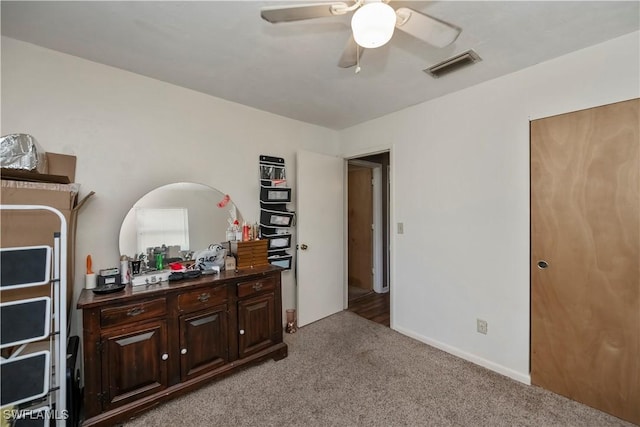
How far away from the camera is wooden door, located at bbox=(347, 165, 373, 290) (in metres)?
4.54

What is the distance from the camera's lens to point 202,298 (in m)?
2.05

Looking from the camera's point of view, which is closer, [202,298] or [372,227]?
[202,298]

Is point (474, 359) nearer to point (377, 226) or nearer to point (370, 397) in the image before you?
Result: point (370, 397)

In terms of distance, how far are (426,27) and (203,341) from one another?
2446mm

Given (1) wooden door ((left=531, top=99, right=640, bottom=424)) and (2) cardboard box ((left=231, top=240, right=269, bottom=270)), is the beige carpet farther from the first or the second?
(2) cardboard box ((left=231, top=240, right=269, bottom=270))

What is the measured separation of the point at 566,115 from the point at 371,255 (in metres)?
3.08

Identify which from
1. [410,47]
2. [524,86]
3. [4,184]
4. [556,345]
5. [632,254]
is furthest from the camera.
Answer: [524,86]

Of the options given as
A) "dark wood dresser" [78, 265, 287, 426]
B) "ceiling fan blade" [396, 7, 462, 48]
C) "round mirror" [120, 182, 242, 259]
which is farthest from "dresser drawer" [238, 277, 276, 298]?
"ceiling fan blade" [396, 7, 462, 48]

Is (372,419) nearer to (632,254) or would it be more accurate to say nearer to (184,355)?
(184,355)

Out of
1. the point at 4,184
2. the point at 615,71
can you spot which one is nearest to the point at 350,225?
the point at 615,71

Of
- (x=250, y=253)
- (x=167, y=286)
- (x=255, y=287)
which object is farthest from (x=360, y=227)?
(x=167, y=286)

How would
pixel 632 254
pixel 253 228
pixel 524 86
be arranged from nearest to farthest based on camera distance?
pixel 632 254 → pixel 524 86 → pixel 253 228

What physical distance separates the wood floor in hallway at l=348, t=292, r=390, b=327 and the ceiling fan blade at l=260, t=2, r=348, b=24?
3.07 metres

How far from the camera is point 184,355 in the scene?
6.47 ft
